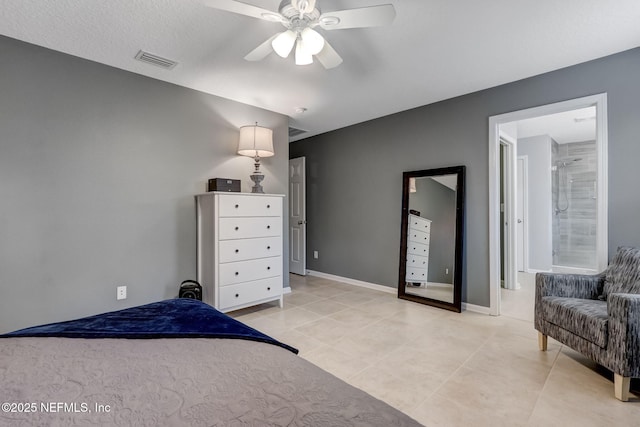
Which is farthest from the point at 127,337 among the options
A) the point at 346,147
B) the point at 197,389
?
the point at 346,147

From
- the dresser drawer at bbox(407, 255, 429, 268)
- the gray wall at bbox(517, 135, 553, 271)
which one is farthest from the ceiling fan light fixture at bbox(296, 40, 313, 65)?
the gray wall at bbox(517, 135, 553, 271)

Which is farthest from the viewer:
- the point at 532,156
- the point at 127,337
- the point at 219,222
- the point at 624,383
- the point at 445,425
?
the point at 532,156

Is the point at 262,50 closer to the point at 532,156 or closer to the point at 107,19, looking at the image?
the point at 107,19

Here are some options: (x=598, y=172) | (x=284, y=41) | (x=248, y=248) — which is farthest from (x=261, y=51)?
(x=598, y=172)

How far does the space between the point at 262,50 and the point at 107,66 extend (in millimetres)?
1663

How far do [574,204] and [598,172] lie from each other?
3.77 m

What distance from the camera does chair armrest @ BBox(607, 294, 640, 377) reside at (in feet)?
5.66

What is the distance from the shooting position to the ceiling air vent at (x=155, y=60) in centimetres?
256

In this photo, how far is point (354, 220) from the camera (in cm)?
464

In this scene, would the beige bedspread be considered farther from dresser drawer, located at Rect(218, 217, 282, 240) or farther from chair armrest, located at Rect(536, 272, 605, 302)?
chair armrest, located at Rect(536, 272, 605, 302)

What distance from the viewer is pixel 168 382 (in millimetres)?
827

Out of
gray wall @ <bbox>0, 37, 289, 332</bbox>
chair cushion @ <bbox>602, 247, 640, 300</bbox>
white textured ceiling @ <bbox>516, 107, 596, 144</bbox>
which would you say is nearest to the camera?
chair cushion @ <bbox>602, 247, 640, 300</bbox>

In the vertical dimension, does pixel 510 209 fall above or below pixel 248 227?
above

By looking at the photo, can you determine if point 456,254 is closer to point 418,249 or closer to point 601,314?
point 418,249
